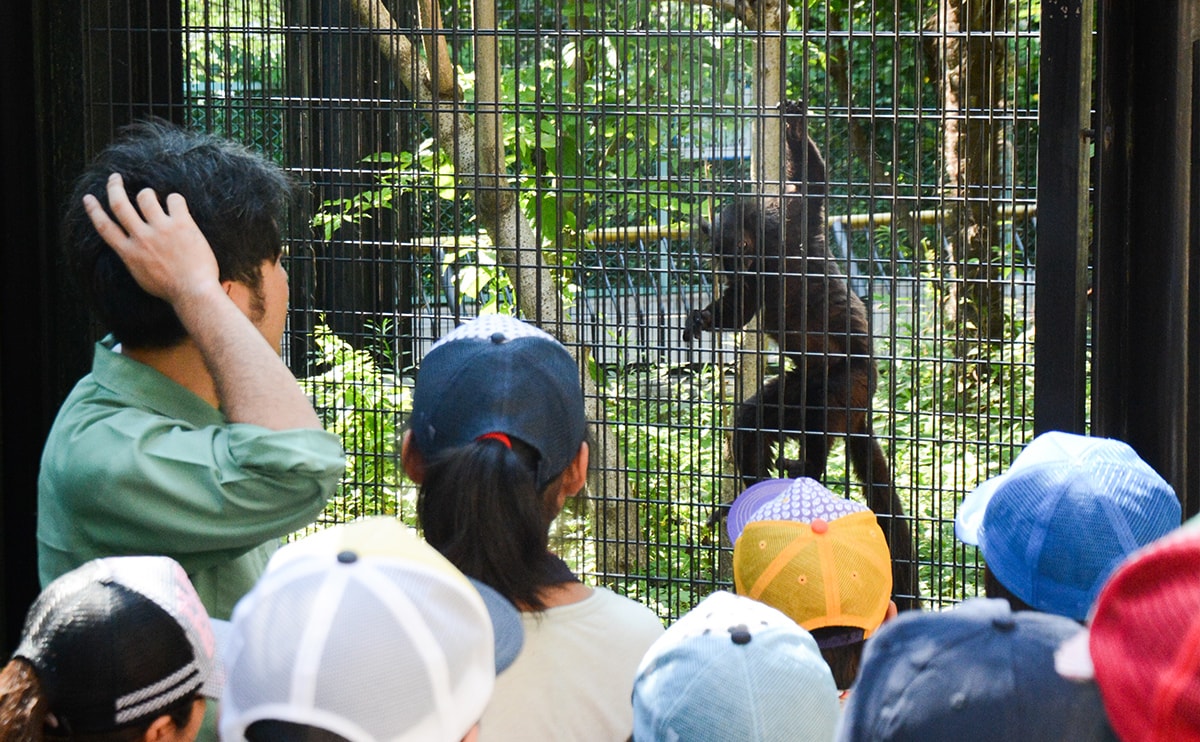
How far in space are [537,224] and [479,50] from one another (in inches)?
28.6

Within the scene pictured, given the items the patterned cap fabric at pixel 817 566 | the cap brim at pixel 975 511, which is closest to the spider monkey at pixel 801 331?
the cap brim at pixel 975 511

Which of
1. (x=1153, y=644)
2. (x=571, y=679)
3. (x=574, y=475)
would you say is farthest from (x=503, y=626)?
(x=1153, y=644)

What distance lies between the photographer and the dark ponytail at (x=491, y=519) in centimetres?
199

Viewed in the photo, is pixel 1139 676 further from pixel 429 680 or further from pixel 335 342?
pixel 335 342

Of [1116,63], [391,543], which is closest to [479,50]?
[1116,63]

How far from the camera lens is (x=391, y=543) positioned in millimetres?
1701

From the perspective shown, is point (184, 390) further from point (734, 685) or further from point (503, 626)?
point (734, 685)

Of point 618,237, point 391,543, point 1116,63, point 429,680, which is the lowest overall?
point 429,680

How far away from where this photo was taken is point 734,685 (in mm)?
1660

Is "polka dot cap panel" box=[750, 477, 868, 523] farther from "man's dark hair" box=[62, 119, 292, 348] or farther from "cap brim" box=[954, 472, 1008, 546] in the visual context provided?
"man's dark hair" box=[62, 119, 292, 348]

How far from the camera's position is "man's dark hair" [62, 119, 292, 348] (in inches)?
90.7

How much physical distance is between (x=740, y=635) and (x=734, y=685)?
0.07 metres

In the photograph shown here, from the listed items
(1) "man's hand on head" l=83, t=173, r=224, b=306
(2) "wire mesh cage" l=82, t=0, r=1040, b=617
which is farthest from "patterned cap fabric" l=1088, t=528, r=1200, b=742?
(2) "wire mesh cage" l=82, t=0, r=1040, b=617

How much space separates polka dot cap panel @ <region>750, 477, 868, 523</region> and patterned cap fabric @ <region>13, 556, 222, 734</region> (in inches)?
44.2
